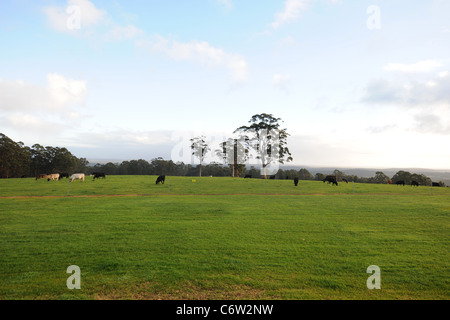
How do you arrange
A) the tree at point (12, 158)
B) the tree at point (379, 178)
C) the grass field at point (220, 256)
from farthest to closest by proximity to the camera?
the tree at point (379, 178) < the tree at point (12, 158) < the grass field at point (220, 256)

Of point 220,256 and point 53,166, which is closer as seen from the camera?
point 220,256

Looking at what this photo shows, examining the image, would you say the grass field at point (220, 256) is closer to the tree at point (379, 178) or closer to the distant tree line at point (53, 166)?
the distant tree line at point (53, 166)

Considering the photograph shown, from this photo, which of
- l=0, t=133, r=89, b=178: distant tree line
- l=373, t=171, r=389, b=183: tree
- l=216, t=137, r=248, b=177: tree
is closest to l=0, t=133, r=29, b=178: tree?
l=0, t=133, r=89, b=178: distant tree line

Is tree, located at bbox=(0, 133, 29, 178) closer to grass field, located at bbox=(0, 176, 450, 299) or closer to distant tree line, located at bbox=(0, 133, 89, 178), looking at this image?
distant tree line, located at bbox=(0, 133, 89, 178)

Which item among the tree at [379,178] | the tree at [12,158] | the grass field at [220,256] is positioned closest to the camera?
the grass field at [220,256]

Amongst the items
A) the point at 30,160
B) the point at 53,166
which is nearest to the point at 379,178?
the point at 53,166

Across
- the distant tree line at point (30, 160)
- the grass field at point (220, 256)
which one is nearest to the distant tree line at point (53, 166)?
the distant tree line at point (30, 160)

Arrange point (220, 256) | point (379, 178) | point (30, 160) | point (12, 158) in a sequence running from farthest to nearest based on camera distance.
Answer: point (379, 178) < point (30, 160) < point (12, 158) < point (220, 256)

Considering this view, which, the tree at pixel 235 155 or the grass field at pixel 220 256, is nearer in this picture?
the grass field at pixel 220 256

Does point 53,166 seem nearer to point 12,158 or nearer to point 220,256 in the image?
point 12,158

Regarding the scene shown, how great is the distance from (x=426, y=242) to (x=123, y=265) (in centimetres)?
1064
